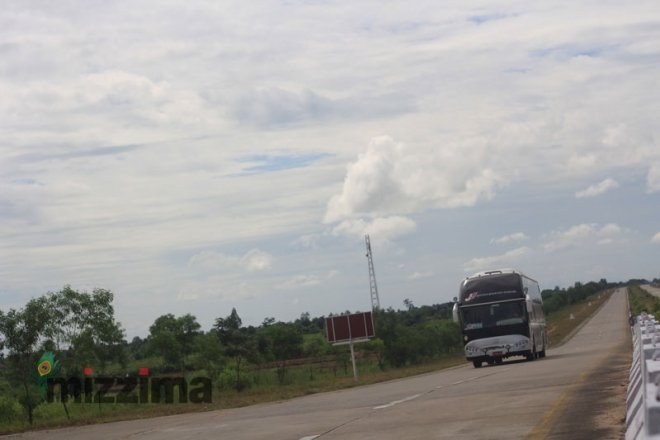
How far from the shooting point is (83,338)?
114 feet

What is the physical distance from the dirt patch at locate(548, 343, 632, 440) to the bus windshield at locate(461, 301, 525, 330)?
13.5 metres

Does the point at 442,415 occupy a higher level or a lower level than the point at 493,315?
lower

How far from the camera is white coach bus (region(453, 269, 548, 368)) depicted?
36.8m

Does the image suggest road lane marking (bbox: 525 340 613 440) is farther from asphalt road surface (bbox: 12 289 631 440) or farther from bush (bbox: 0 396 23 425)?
bush (bbox: 0 396 23 425)

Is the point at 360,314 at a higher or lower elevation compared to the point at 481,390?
higher

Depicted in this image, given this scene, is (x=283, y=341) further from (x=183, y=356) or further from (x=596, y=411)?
(x=596, y=411)

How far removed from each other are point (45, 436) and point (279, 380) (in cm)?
3074

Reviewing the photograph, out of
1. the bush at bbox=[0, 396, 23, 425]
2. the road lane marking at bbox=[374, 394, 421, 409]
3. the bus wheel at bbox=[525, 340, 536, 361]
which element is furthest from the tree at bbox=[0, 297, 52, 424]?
the bus wheel at bbox=[525, 340, 536, 361]

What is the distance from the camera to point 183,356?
5600 cm

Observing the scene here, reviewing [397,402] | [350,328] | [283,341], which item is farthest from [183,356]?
[397,402]

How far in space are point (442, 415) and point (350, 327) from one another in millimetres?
21465

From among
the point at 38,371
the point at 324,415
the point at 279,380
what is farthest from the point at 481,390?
the point at 279,380

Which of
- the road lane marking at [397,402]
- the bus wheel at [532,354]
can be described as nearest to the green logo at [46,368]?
the road lane marking at [397,402]

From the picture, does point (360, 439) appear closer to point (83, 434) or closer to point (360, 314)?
point (83, 434)
